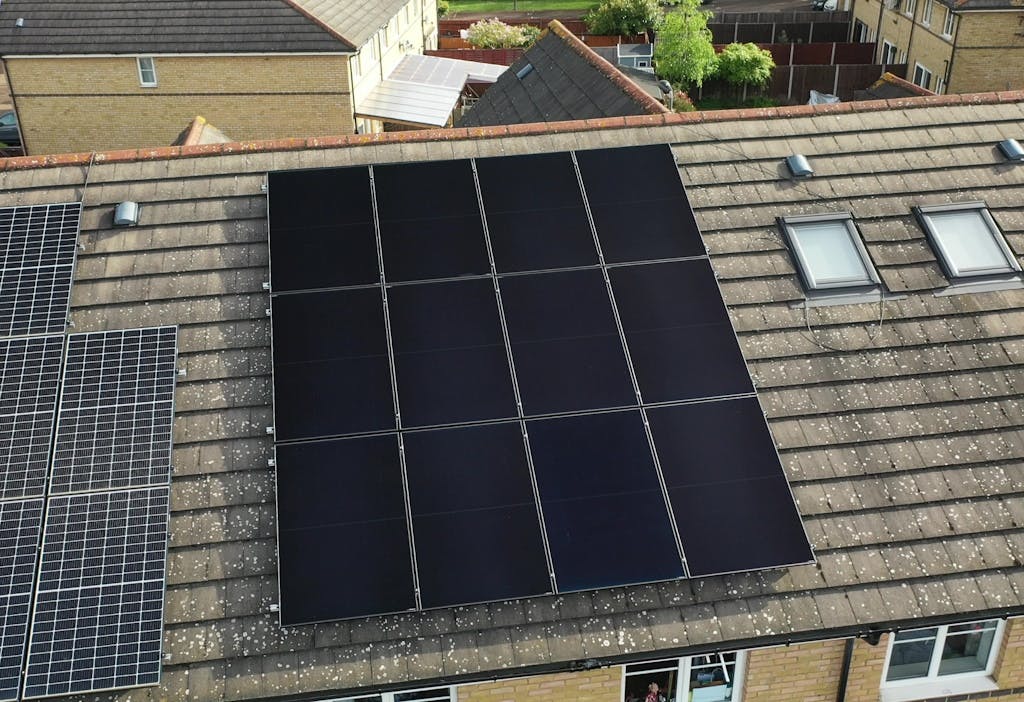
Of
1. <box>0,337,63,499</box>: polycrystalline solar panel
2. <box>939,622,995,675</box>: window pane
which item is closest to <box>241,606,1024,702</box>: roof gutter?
<box>939,622,995,675</box>: window pane

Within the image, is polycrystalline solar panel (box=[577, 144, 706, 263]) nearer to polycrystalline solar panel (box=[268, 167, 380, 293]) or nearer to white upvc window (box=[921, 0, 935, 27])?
polycrystalline solar panel (box=[268, 167, 380, 293])

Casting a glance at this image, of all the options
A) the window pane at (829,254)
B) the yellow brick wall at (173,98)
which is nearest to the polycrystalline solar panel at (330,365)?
the window pane at (829,254)

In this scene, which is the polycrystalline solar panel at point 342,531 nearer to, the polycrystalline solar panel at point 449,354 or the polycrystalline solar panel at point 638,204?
the polycrystalline solar panel at point 449,354

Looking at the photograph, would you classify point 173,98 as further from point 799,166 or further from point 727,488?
point 727,488

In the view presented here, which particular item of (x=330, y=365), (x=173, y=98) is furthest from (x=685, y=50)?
(x=330, y=365)

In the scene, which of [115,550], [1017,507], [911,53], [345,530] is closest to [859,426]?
[1017,507]
